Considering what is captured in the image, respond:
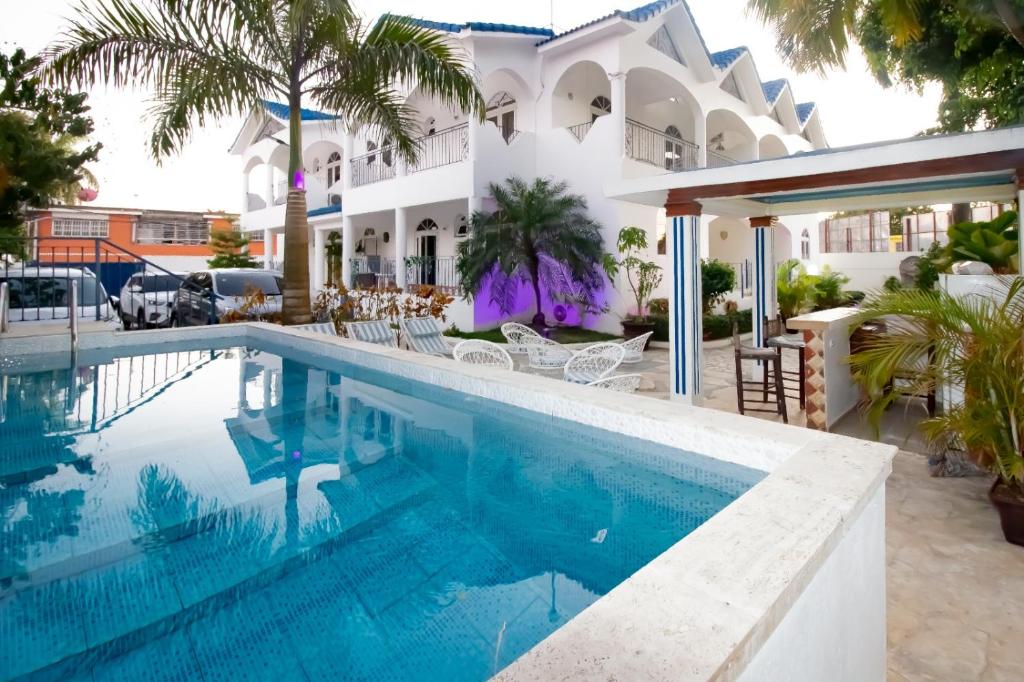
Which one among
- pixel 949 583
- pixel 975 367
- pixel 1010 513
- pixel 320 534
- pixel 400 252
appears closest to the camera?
pixel 949 583

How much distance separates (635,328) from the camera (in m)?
14.6

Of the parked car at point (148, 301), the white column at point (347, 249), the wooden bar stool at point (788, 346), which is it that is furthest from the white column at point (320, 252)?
the wooden bar stool at point (788, 346)

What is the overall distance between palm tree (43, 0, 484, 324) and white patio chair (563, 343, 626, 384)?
5.37m

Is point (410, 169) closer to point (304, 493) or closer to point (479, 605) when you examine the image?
point (304, 493)

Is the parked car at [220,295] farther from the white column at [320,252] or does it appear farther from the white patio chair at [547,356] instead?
the white column at [320,252]

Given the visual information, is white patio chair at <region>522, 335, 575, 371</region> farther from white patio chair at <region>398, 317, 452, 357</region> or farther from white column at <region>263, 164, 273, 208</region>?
white column at <region>263, 164, 273, 208</region>

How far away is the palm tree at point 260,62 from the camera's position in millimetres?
8938

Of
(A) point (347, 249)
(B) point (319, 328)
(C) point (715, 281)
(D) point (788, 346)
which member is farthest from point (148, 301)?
(D) point (788, 346)

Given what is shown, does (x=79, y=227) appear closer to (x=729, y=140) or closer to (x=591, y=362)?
(x=729, y=140)

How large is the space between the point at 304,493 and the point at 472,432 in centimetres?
166

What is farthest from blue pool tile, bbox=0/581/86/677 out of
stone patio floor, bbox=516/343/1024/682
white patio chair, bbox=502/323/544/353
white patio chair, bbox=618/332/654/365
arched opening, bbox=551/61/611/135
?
arched opening, bbox=551/61/611/135

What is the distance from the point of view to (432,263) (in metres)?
19.0

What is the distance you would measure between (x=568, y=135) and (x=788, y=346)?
33.2 ft

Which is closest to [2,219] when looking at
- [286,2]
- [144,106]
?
[144,106]
